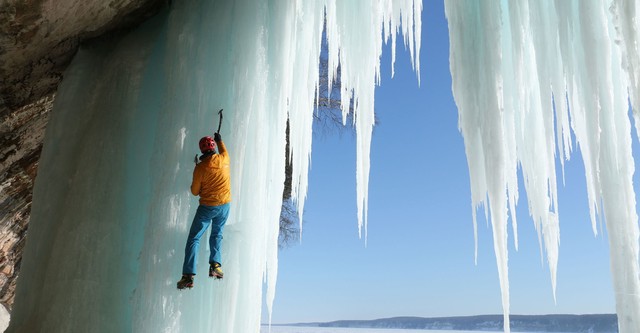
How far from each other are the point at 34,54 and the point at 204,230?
69.4 inches

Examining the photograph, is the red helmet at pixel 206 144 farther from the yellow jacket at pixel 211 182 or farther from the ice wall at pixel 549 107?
the ice wall at pixel 549 107

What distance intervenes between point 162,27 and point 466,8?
6.78 feet

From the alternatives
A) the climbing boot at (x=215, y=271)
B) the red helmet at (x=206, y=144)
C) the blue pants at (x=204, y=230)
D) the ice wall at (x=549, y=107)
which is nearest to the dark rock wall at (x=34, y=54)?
the red helmet at (x=206, y=144)

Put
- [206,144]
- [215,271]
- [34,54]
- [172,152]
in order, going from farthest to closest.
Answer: [34,54] < [172,152] < [206,144] < [215,271]

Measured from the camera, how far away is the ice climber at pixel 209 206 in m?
2.78

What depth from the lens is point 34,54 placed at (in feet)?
11.6

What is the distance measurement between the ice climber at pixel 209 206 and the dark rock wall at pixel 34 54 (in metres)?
1.22

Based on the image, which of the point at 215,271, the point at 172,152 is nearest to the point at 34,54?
the point at 172,152

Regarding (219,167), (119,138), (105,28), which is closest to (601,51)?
(219,167)

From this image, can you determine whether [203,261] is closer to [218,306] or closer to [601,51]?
[218,306]

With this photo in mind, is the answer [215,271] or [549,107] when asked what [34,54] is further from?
[549,107]

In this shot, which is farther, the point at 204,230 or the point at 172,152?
the point at 172,152

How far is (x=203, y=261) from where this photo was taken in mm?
2895

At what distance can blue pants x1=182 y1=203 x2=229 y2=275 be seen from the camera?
109 inches
